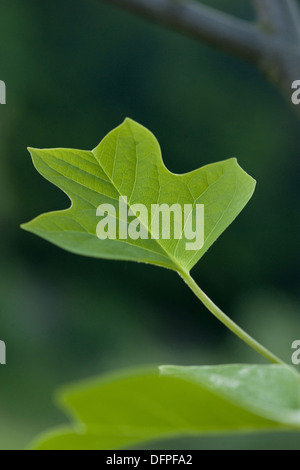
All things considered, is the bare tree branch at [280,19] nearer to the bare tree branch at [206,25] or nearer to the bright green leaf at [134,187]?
the bare tree branch at [206,25]

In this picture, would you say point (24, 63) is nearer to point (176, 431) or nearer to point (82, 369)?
point (82, 369)

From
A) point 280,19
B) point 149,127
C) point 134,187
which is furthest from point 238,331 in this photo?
point 149,127

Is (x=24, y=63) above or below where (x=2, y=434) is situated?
above

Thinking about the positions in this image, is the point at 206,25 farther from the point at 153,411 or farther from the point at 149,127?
the point at 149,127

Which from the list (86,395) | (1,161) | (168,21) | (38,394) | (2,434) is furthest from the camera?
(1,161)

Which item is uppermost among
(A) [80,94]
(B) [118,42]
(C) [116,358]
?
(B) [118,42]

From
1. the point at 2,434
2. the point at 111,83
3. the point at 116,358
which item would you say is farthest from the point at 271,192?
the point at 2,434

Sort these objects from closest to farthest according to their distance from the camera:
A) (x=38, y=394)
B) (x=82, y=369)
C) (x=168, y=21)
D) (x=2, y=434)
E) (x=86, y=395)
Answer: (x=86, y=395) < (x=168, y=21) < (x=2, y=434) < (x=38, y=394) < (x=82, y=369)
